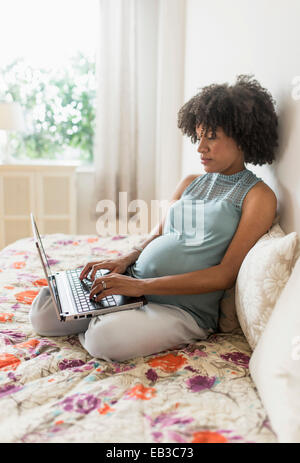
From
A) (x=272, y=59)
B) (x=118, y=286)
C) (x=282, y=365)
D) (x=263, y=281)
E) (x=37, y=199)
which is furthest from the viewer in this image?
(x=37, y=199)

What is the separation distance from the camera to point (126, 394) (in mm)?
911

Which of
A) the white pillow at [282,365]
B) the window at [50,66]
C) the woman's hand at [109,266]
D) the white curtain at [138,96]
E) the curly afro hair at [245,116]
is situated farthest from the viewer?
the window at [50,66]

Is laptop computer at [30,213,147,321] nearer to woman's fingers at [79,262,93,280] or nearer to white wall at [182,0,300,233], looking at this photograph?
woman's fingers at [79,262,93,280]

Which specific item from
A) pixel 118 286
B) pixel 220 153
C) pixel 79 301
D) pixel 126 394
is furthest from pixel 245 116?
pixel 126 394

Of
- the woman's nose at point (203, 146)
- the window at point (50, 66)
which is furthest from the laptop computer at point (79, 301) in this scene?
the window at point (50, 66)

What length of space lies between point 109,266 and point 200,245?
35 cm

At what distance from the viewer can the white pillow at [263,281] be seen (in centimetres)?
103

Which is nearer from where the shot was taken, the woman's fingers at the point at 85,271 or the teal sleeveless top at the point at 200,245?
the teal sleeveless top at the point at 200,245

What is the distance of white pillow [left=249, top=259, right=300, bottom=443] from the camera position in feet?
2.47

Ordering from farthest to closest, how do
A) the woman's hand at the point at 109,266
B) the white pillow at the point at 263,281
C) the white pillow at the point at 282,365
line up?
the woman's hand at the point at 109,266
the white pillow at the point at 263,281
the white pillow at the point at 282,365

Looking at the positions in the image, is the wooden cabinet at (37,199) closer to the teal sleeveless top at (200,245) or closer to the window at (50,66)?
the window at (50,66)

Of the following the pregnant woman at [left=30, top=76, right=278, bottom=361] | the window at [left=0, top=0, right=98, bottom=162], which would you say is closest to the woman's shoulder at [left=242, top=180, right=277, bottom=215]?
the pregnant woman at [left=30, top=76, right=278, bottom=361]

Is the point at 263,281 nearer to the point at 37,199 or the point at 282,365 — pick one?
the point at 282,365

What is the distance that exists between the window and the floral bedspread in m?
2.54
